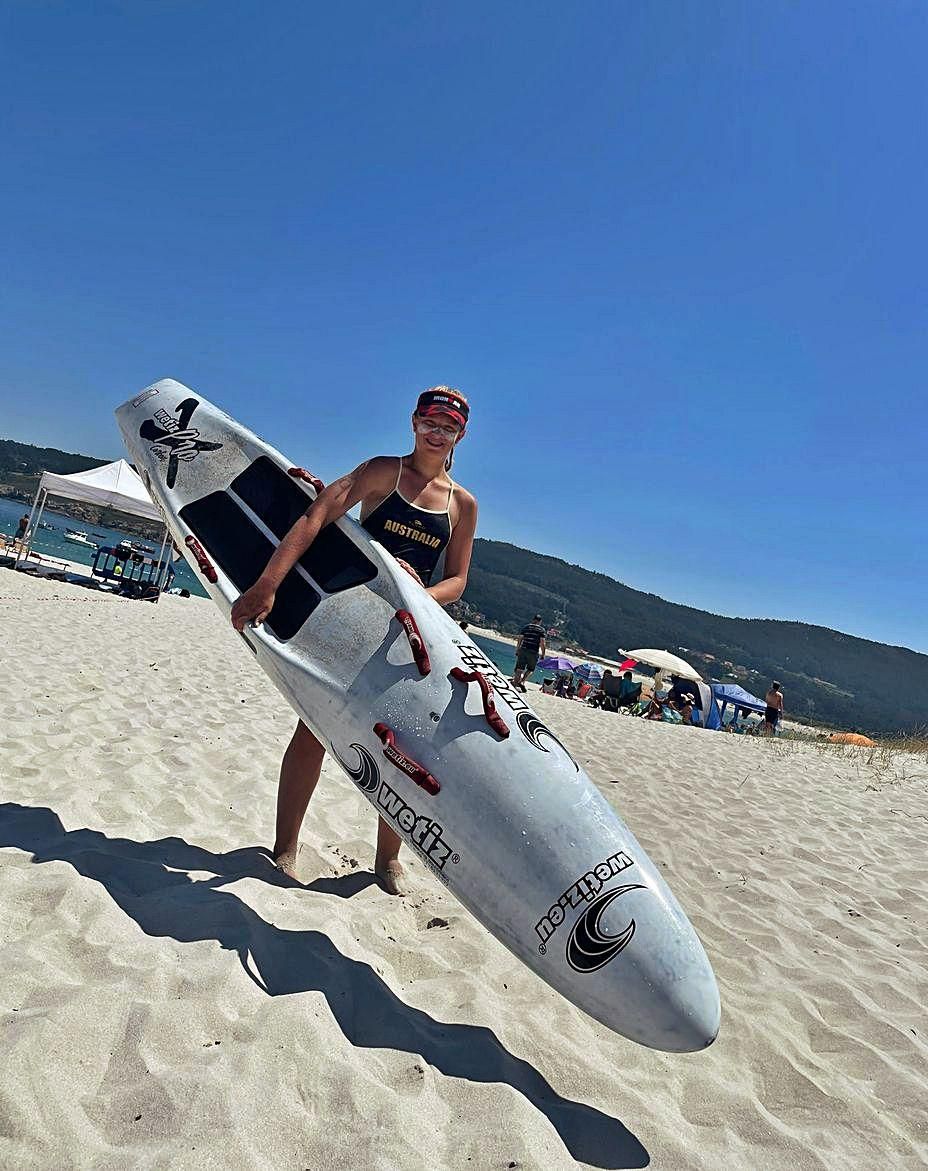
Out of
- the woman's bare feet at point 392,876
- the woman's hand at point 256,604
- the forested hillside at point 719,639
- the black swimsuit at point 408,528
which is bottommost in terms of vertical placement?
the woman's bare feet at point 392,876

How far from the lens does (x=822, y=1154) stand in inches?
74.6

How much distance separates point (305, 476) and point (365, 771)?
5.50 feet

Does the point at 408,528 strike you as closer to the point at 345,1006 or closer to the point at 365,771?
the point at 365,771

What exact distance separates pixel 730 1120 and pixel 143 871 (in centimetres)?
225

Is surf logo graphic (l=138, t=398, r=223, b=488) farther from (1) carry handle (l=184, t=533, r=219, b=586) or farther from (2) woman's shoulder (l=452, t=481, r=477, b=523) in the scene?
(2) woman's shoulder (l=452, t=481, r=477, b=523)

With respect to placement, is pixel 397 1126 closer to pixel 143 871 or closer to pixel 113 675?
pixel 143 871

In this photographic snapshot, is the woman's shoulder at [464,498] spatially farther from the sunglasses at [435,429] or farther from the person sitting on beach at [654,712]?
the person sitting on beach at [654,712]

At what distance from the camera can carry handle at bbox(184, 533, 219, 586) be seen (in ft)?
11.1

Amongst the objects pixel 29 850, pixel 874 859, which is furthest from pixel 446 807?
pixel 874 859

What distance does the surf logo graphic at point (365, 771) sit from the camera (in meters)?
2.49

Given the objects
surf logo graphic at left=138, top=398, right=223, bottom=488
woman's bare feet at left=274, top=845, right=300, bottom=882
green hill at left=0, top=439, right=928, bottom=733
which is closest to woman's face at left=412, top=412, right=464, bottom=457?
surf logo graphic at left=138, top=398, right=223, bottom=488

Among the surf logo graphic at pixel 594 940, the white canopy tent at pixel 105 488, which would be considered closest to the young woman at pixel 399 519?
the surf logo graphic at pixel 594 940

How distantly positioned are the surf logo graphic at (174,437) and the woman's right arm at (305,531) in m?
1.37

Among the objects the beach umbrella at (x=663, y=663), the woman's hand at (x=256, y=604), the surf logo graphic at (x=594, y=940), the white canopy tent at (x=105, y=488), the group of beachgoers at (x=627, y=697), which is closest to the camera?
the surf logo graphic at (x=594, y=940)
